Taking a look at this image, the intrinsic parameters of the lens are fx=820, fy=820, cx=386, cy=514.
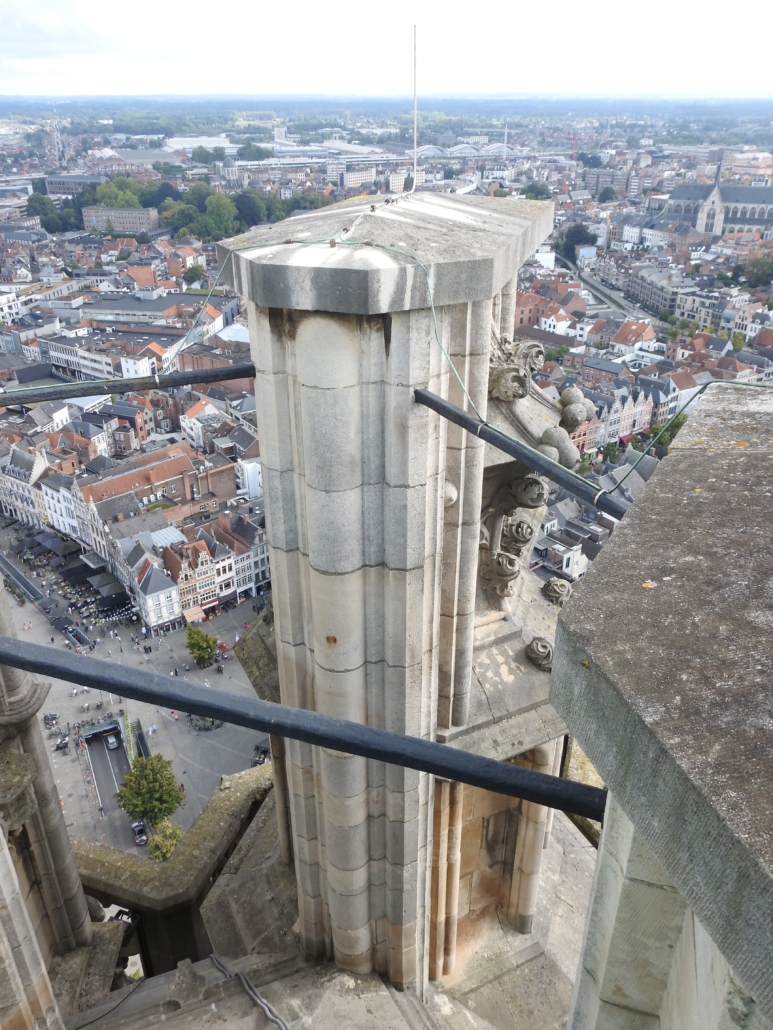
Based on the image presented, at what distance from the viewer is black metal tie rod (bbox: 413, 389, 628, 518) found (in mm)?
2049

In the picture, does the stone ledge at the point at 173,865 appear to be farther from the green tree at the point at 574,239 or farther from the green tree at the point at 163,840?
the green tree at the point at 574,239

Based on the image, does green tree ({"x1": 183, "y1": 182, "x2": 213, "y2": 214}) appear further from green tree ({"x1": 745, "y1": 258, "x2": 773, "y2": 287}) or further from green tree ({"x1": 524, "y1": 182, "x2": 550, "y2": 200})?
green tree ({"x1": 745, "y1": 258, "x2": 773, "y2": 287})

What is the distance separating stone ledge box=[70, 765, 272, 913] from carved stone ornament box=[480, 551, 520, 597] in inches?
117

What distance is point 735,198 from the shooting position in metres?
91.8

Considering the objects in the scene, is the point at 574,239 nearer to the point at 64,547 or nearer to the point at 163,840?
the point at 64,547

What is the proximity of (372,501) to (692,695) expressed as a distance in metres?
2.22

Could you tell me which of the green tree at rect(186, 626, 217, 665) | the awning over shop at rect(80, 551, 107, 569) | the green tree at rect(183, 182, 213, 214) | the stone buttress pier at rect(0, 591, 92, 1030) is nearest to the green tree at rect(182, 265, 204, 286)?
the green tree at rect(183, 182, 213, 214)

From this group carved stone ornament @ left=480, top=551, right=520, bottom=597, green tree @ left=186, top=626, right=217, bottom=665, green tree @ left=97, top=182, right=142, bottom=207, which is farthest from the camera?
green tree @ left=97, top=182, right=142, bottom=207

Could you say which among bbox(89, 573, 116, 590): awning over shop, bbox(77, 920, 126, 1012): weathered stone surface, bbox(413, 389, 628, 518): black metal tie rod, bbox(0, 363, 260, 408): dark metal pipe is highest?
bbox(413, 389, 628, 518): black metal tie rod

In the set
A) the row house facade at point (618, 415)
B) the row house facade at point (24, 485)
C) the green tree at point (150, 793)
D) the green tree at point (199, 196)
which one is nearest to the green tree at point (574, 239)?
the green tree at point (199, 196)

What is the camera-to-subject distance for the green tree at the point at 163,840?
17.6 meters

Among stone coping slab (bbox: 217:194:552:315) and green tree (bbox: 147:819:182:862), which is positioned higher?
stone coping slab (bbox: 217:194:552:315)

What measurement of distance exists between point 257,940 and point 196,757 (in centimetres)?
1935

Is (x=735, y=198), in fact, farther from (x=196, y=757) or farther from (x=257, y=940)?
(x=257, y=940)
